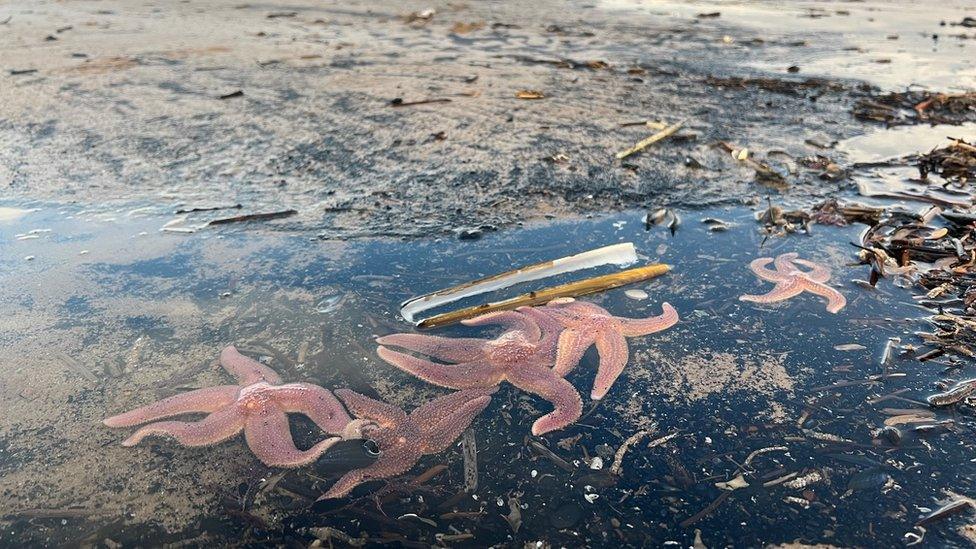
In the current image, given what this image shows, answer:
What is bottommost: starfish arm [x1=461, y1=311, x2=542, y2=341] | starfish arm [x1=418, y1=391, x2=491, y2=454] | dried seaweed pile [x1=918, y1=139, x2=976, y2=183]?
starfish arm [x1=418, y1=391, x2=491, y2=454]

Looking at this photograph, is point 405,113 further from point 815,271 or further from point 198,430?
point 198,430

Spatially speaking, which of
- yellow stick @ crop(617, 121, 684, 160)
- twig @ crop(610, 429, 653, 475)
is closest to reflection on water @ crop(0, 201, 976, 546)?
twig @ crop(610, 429, 653, 475)

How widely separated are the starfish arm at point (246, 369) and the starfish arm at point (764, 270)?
2.41 m

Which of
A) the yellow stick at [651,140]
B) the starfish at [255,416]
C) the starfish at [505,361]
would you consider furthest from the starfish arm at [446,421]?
the yellow stick at [651,140]

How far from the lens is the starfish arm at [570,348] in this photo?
9.28 ft

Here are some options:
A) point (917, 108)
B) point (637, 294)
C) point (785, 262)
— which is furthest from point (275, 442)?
point (917, 108)

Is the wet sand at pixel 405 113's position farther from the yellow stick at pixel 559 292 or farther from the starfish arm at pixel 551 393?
the starfish arm at pixel 551 393

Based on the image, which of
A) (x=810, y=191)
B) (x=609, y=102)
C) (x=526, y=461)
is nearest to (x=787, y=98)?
(x=609, y=102)

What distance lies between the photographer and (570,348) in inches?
116

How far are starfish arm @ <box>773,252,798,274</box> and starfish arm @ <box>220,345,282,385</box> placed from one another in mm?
2539

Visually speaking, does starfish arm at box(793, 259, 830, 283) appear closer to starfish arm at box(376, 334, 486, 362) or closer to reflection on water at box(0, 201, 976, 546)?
reflection on water at box(0, 201, 976, 546)

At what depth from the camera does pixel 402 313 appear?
10.5ft

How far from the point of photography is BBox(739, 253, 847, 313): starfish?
10.9 feet

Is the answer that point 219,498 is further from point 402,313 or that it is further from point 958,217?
point 958,217
